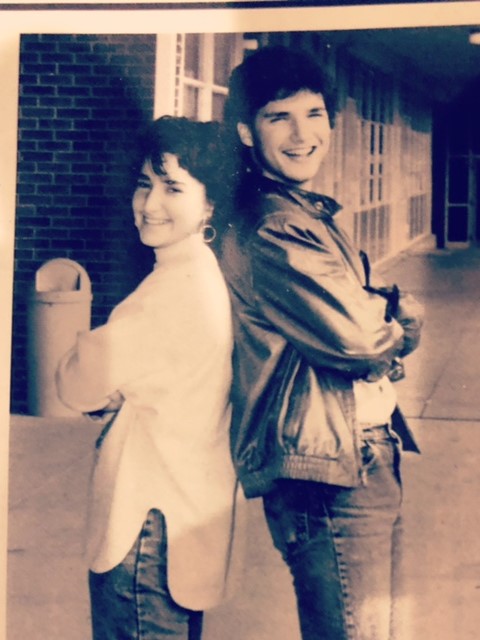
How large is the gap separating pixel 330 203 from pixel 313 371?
A: 242 mm

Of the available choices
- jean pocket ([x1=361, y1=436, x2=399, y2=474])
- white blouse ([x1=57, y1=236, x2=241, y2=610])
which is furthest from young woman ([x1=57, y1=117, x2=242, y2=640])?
jean pocket ([x1=361, y1=436, x2=399, y2=474])

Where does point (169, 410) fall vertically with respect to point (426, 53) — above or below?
below

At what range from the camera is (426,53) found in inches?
50.9

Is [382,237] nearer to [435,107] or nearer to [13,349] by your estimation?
[435,107]

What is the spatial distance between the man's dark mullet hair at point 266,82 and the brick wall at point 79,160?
5.2 inches

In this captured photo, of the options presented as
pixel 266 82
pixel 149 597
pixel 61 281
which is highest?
pixel 266 82

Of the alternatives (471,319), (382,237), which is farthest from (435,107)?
(471,319)

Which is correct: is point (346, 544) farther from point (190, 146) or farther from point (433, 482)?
point (190, 146)

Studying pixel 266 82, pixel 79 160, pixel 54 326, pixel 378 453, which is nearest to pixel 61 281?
pixel 54 326

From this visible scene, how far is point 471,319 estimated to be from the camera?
4.20ft

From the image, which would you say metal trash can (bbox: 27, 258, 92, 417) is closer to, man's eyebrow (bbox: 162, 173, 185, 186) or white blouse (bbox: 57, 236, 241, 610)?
white blouse (bbox: 57, 236, 241, 610)

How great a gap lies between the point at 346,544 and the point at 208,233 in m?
0.48

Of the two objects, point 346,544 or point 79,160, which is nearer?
point 346,544

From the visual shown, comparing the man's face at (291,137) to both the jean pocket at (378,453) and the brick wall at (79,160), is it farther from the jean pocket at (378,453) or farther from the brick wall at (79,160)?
the jean pocket at (378,453)
